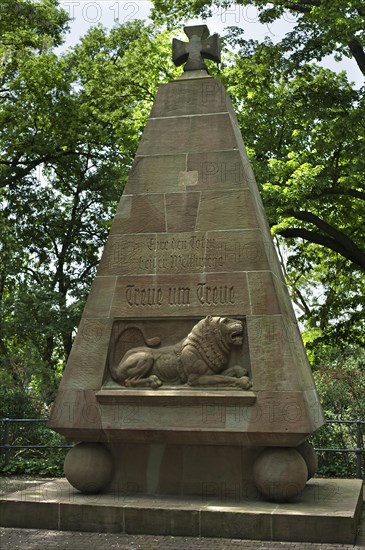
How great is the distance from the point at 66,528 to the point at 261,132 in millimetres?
13660

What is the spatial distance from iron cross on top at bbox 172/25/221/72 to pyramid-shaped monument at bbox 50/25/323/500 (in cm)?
60

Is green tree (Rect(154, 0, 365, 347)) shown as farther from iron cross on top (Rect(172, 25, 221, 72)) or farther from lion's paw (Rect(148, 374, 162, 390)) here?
lion's paw (Rect(148, 374, 162, 390))

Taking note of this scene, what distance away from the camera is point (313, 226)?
68.2ft

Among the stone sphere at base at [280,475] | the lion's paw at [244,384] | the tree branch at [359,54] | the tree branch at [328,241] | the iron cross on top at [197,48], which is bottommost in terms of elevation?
the stone sphere at base at [280,475]

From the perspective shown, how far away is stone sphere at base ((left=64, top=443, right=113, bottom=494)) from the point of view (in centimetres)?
835

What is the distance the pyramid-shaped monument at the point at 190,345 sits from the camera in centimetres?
798

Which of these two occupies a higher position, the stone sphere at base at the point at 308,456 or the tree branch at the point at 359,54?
the tree branch at the point at 359,54

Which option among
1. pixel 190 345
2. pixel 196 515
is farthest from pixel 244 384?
pixel 196 515

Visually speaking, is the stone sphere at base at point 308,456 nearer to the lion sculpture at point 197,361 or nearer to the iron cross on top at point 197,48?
the lion sculpture at point 197,361

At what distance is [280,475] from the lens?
307 inches

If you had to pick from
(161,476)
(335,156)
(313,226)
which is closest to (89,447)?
(161,476)

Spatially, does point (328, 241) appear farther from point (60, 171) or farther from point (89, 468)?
point (89, 468)

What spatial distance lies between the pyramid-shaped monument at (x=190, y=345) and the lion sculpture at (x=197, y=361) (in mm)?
13

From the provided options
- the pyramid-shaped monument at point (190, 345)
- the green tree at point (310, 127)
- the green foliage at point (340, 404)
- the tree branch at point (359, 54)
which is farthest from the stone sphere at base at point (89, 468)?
the tree branch at point (359, 54)
